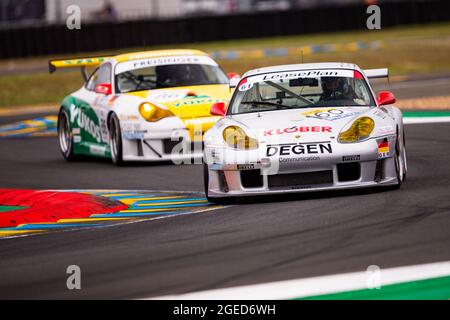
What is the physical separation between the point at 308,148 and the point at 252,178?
0.51m

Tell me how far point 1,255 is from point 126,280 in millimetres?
1559

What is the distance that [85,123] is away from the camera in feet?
48.2

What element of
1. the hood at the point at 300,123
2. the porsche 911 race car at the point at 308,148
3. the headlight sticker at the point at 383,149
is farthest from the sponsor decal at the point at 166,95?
the headlight sticker at the point at 383,149

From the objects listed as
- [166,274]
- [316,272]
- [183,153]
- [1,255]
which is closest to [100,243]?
[1,255]

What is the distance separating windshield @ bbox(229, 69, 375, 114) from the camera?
1034 cm

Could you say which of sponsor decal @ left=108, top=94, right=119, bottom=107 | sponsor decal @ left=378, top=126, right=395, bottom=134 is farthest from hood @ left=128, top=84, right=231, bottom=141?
sponsor decal @ left=378, top=126, right=395, bottom=134

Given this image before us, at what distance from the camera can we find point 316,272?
21.5 feet

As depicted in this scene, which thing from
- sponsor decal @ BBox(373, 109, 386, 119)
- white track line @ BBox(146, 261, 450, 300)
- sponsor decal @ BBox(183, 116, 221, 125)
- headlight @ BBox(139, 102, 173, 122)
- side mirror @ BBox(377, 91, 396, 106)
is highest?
side mirror @ BBox(377, 91, 396, 106)

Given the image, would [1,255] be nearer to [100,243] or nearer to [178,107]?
[100,243]

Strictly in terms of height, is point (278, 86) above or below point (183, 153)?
above

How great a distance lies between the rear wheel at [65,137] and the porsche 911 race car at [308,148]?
497cm

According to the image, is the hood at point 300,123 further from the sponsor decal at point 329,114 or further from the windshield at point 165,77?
the windshield at point 165,77

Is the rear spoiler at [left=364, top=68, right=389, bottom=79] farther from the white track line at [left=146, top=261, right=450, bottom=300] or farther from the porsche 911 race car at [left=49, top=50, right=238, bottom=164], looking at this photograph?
the white track line at [left=146, top=261, right=450, bottom=300]

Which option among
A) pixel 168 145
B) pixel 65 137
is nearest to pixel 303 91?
pixel 168 145
